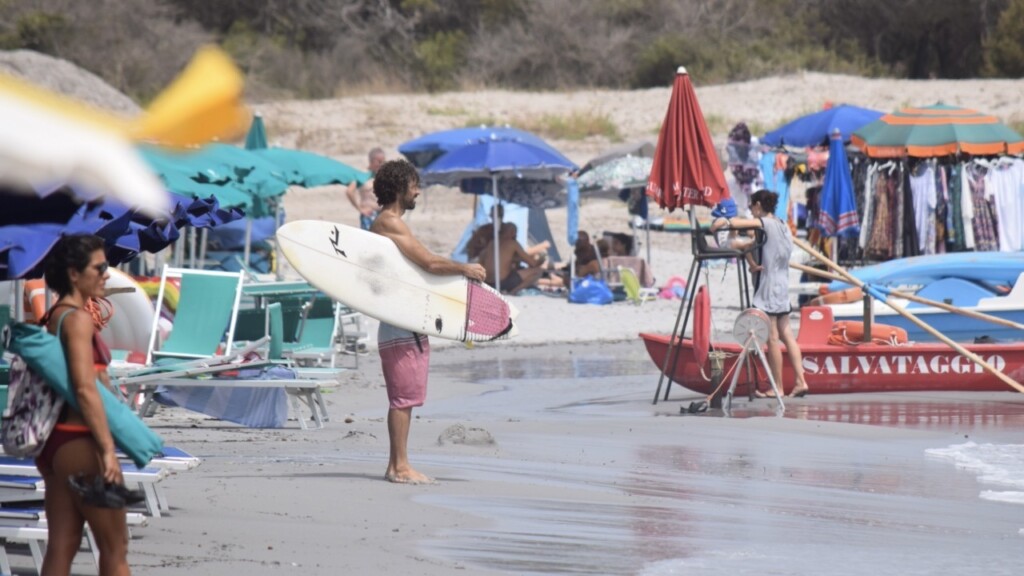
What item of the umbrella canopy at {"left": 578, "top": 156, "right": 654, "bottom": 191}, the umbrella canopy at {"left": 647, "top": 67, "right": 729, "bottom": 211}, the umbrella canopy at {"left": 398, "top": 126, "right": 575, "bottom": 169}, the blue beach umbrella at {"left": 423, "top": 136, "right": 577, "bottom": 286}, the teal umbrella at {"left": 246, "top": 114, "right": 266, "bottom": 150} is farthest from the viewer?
the umbrella canopy at {"left": 578, "top": 156, "right": 654, "bottom": 191}

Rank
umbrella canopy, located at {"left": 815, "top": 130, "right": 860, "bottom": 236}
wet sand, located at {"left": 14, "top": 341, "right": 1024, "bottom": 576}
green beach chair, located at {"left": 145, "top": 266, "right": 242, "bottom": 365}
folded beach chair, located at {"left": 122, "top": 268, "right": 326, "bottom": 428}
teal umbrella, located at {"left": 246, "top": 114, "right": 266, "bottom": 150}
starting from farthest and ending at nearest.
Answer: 1. teal umbrella, located at {"left": 246, "top": 114, "right": 266, "bottom": 150}
2. umbrella canopy, located at {"left": 815, "top": 130, "right": 860, "bottom": 236}
3. green beach chair, located at {"left": 145, "top": 266, "right": 242, "bottom": 365}
4. folded beach chair, located at {"left": 122, "top": 268, "right": 326, "bottom": 428}
5. wet sand, located at {"left": 14, "top": 341, "right": 1024, "bottom": 576}

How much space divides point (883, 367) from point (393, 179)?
6126 mm

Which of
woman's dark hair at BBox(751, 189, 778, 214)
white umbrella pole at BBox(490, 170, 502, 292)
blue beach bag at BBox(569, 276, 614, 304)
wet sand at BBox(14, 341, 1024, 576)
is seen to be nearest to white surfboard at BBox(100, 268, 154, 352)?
wet sand at BBox(14, 341, 1024, 576)

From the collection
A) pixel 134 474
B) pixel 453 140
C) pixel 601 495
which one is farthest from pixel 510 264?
pixel 134 474

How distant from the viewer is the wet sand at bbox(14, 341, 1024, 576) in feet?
21.2

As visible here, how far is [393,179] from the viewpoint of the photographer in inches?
309

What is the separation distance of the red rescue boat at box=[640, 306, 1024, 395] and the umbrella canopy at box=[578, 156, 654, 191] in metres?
10.6

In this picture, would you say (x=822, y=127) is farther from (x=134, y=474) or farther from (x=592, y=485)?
(x=134, y=474)

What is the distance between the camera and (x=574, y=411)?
12.2m

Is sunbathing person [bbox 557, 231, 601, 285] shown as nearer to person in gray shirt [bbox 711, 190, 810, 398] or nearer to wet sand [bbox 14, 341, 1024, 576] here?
wet sand [bbox 14, 341, 1024, 576]

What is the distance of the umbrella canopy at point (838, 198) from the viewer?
1942cm

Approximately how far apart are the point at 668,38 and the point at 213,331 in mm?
36413

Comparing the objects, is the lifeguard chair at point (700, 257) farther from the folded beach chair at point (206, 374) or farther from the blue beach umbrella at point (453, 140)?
the blue beach umbrella at point (453, 140)

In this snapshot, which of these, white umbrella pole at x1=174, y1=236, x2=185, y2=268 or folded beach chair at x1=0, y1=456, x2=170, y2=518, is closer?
folded beach chair at x1=0, y1=456, x2=170, y2=518
